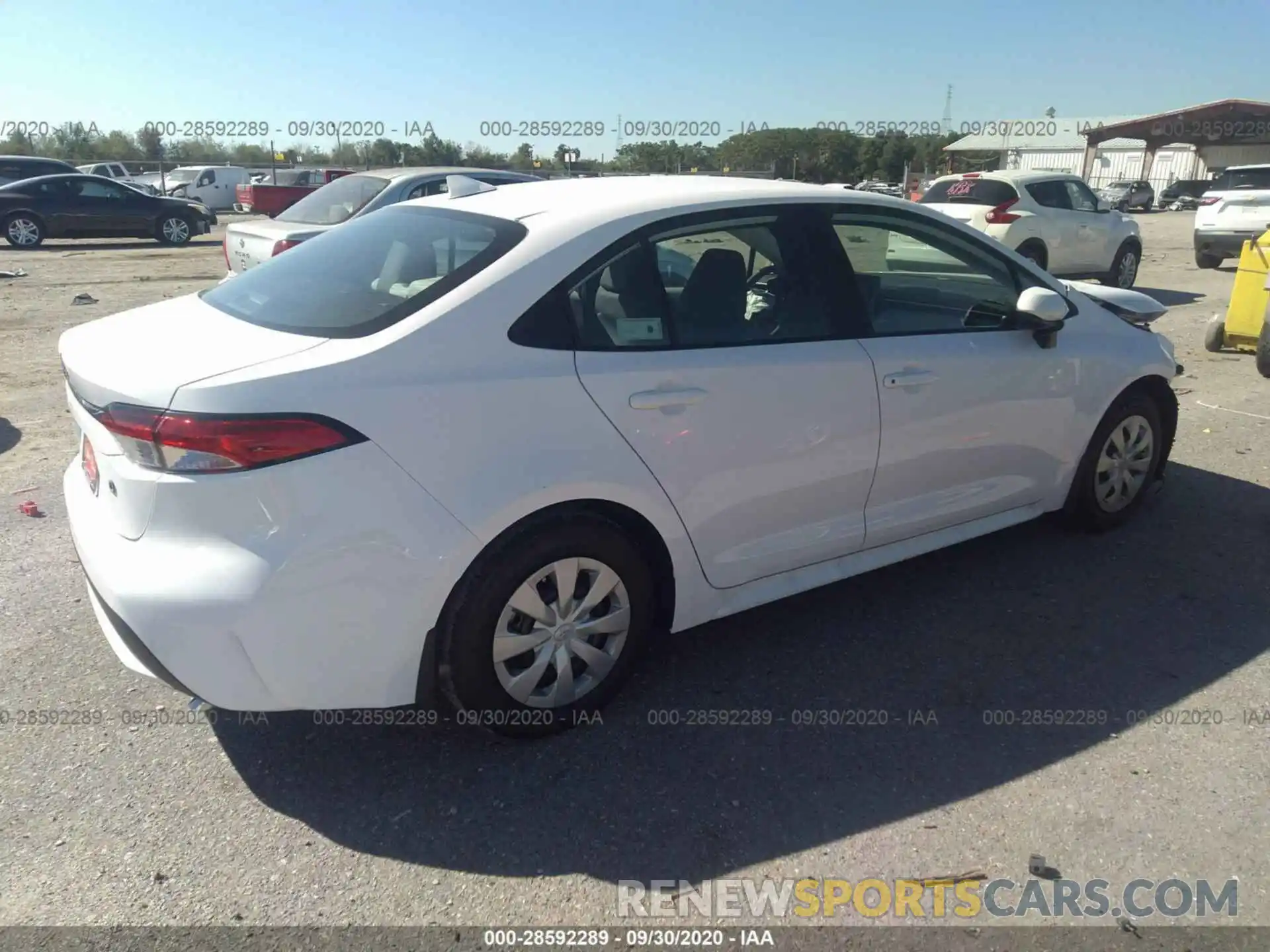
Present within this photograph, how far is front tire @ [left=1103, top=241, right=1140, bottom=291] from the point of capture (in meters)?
13.6

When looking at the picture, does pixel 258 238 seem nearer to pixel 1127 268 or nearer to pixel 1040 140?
pixel 1127 268

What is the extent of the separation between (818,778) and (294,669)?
1572 mm

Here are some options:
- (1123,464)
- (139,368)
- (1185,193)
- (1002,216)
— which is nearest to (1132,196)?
(1185,193)

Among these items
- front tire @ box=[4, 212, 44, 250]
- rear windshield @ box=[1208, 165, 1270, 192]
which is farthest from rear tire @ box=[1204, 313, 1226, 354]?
front tire @ box=[4, 212, 44, 250]

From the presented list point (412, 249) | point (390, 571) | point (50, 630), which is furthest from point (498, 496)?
point (50, 630)

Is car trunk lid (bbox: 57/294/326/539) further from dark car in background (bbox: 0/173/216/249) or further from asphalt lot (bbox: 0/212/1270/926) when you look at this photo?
dark car in background (bbox: 0/173/216/249)

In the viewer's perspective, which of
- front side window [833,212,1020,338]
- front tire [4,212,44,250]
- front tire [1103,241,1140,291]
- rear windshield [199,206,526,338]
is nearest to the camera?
rear windshield [199,206,526,338]

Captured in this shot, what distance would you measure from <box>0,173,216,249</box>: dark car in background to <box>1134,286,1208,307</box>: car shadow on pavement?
18.7m

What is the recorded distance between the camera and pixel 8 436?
6109 mm

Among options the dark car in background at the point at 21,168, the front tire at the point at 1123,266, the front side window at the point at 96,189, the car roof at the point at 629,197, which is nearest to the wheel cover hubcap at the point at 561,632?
the car roof at the point at 629,197

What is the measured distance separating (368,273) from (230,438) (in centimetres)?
91

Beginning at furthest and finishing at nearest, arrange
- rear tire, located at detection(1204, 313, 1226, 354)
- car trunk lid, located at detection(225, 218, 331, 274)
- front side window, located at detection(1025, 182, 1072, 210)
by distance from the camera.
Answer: front side window, located at detection(1025, 182, 1072, 210), rear tire, located at detection(1204, 313, 1226, 354), car trunk lid, located at detection(225, 218, 331, 274)

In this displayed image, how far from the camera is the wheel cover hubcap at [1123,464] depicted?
4562mm

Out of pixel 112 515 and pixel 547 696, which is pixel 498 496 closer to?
pixel 547 696
